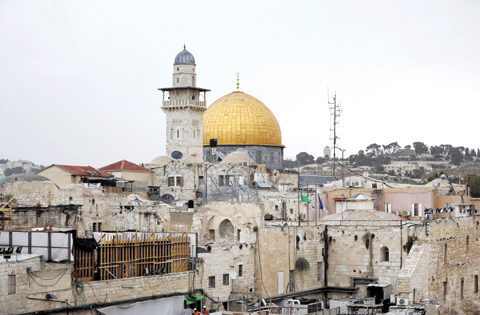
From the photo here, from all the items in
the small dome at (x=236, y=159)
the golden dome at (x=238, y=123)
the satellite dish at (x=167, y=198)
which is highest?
the golden dome at (x=238, y=123)

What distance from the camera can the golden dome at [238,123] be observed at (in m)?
50.2

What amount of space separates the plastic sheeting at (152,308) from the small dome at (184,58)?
24.2m

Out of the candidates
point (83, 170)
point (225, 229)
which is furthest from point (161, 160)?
point (225, 229)

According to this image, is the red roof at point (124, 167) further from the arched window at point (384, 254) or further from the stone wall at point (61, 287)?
the stone wall at point (61, 287)

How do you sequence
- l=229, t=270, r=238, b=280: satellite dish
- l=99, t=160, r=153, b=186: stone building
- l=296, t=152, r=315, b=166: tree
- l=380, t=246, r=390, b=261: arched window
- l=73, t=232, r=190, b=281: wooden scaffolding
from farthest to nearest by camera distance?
l=296, t=152, r=315, b=166: tree < l=99, t=160, r=153, b=186: stone building < l=380, t=246, r=390, b=261: arched window < l=229, t=270, r=238, b=280: satellite dish < l=73, t=232, r=190, b=281: wooden scaffolding

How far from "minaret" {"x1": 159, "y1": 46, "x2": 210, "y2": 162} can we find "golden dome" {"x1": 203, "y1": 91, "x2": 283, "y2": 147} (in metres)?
2.78

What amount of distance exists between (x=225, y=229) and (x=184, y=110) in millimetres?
15018

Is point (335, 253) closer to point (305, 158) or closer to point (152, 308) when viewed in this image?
point (152, 308)

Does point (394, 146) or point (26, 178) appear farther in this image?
point (394, 146)

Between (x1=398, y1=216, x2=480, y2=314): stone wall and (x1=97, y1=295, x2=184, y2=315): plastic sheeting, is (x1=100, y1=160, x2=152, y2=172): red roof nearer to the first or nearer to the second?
(x1=398, y1=216, x2=480, y2=314): stone wall

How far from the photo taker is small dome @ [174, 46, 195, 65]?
46.9m

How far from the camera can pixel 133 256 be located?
24.3 meters

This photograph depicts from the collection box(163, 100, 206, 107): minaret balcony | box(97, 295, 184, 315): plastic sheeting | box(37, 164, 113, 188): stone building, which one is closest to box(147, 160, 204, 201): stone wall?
box(163, 100, 206, 107): minaret balcony

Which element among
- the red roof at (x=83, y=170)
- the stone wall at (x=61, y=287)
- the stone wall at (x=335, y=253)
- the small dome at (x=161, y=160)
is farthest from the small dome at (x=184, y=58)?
the stone wall at (x=61, y=287)
